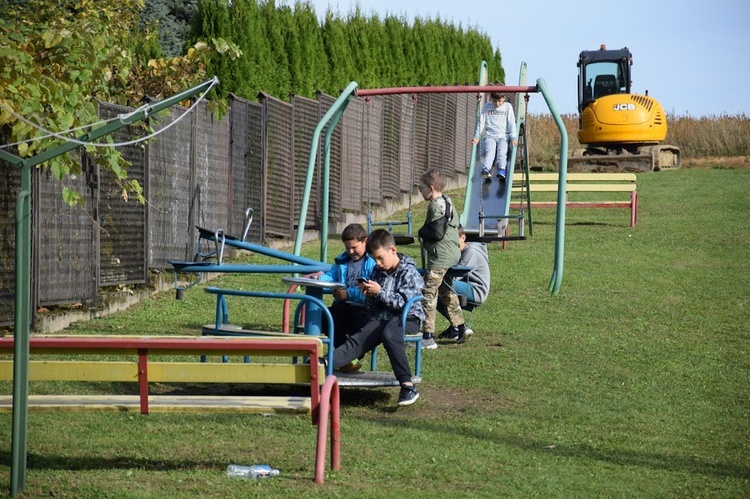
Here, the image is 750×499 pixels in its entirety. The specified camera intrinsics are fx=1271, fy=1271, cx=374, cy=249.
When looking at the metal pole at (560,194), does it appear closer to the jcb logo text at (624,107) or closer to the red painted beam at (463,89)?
the red painted beam at (463,89)

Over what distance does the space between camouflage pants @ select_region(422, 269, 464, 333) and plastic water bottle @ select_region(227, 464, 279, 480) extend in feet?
16.2

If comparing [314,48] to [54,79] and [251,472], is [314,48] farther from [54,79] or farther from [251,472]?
[251,472]

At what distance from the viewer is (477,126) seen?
2111cm

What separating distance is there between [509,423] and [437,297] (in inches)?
140

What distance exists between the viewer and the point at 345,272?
9.54 metres

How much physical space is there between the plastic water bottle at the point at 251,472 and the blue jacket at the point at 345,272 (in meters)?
2.65

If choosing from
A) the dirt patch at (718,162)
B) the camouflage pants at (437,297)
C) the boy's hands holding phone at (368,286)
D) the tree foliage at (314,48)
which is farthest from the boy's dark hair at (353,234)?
the dirt patch at (718,162)

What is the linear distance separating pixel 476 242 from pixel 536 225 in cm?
1107

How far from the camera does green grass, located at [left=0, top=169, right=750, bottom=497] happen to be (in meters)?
6.72

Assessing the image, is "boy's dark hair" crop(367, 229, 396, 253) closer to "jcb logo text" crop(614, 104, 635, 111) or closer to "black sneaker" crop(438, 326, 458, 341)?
"black sneaker" crop(438, 326, 458, 341)

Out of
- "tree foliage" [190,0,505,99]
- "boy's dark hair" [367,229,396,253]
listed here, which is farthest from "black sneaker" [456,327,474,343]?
"tree foliage" [190,0,505,99]

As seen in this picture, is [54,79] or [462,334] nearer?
[54,79]

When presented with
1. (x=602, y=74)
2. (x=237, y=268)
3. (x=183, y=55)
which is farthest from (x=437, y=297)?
(x=602, y=74)

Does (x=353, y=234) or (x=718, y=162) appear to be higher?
(x=718, y=162)
